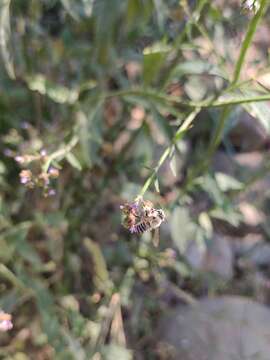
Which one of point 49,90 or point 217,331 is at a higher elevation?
point 49,90

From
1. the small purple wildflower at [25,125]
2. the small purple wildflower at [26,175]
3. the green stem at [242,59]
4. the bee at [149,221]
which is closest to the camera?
the bee at [149,221]

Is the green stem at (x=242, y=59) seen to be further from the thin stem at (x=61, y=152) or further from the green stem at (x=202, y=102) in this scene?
the thin stem at (x=61, y=152)

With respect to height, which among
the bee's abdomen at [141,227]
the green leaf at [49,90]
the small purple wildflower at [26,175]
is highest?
the green leaf at [49,90]

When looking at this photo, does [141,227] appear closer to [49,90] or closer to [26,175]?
[26,175]

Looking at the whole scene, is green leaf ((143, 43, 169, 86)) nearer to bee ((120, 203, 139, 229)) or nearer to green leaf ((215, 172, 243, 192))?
green leaf ((215, 172, 243, 192))

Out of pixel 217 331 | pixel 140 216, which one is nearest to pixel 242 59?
pixel 140 216

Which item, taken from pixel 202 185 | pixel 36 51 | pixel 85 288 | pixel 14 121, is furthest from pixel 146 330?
pixel 36 51

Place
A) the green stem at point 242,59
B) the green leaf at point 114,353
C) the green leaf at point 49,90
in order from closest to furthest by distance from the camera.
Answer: the green stem at point 242,59 < the green leaf at point 49,90 < the green leaf at point 114,353

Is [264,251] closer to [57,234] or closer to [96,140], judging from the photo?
[57,234]

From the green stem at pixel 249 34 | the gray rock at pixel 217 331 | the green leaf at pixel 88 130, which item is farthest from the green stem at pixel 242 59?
the gray rock at pixel 217 331
